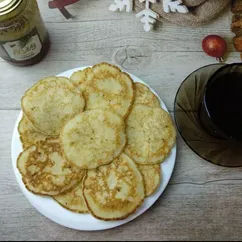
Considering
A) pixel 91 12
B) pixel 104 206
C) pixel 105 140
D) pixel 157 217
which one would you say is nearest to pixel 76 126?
pixel 105 140

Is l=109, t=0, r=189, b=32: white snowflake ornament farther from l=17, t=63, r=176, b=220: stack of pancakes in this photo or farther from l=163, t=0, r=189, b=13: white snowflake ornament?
l=17, t=63, r=176, b=220: stack of pancakes

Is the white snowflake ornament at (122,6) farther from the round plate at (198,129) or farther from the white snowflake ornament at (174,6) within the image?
the round plate at (198,129)

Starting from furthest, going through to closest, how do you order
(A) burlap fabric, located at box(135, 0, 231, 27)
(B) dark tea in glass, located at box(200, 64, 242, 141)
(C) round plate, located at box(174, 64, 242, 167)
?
(A) burlap fabric, located at box(135, 0, 231, 27), (C) round plate, located at box(174, 64, 242, 167), (B) dark tea in glass, located at box(200, 64, 242, 141)

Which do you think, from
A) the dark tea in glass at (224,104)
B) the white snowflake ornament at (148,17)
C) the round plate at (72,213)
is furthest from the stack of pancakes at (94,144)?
the white snowflake ornament at (148,17)

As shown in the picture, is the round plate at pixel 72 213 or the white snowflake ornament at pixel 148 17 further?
the white snowflake ornament at pixel 148 17

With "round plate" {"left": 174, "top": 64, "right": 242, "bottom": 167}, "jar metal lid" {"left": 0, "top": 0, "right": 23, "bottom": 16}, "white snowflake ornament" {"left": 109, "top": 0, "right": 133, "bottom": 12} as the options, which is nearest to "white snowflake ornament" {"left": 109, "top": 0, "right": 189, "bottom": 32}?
"white snowflake ornament" {"left": 109, "top": 0, "right": 133, "bottom": 12}

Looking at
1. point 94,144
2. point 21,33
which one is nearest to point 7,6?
point 21,33
